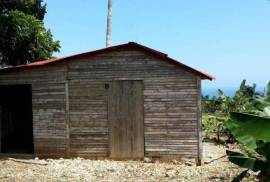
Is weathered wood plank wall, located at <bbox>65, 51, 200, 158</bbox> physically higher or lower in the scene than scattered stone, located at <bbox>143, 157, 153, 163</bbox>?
higher

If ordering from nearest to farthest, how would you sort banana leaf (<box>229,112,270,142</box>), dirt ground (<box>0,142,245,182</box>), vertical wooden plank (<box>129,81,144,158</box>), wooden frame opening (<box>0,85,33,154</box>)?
1. banana leaf (<box>229,112,270,142</box>)
2. dirt ground (<box>0,142,245,182</box>)
3. vertical wooden plank (<box>129,81,144,158</box>)
4. wooden frame opening (<box>0,85,33,154</box>)

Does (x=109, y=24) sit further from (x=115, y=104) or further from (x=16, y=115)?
(x=115, y=104)

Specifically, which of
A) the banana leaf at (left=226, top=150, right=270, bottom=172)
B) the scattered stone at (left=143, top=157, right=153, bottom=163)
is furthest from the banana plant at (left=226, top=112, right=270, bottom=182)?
the scattered stone at (left=143, top=157, right=153, bottom=163)

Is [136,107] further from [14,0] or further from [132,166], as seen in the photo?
[14,0]

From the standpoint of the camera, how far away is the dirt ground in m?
12.5

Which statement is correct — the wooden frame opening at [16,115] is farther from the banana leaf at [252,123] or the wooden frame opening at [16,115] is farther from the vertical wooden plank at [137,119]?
the banana leaf at [252,123]

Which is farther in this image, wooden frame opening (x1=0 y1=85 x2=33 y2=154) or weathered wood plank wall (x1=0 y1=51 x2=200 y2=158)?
wooden frame opening (x1=0 y1=85 x2=33 y2=154)

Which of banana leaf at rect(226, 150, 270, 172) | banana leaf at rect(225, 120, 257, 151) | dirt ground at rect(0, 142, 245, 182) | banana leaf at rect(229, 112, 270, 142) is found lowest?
dirt ground at rect(0, 142, 245, 182)

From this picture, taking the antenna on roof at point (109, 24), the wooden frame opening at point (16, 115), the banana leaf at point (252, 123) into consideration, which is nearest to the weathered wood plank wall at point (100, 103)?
the wooden frame opening at point (16, 115)

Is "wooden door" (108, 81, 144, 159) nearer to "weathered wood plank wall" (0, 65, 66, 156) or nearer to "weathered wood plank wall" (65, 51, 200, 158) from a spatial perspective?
"weathered wood plank wall" (65, 51, 200, 158)

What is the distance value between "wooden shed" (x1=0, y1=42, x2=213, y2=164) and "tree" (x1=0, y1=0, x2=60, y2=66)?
5335 mm

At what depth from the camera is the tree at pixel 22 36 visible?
65.7 ft

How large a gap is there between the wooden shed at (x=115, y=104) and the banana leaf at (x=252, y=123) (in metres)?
8.20

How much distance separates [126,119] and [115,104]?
1.76ft
